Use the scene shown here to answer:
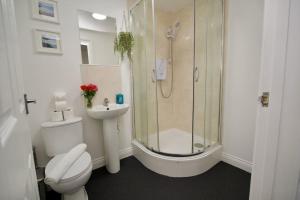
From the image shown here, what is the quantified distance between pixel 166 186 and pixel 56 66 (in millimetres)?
1818

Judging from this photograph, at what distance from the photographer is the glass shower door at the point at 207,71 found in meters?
1.98

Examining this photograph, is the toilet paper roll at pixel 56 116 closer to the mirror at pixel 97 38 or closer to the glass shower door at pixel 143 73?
the mirror at pixel 97 38

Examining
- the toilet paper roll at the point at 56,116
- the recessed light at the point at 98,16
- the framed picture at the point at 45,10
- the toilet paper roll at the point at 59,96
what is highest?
the recessed light at the point at 98,16

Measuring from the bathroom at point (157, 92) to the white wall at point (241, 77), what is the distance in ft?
0.04

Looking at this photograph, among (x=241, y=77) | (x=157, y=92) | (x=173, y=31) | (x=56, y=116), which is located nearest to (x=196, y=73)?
(x=241, y=77)

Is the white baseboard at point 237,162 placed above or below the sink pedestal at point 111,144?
below

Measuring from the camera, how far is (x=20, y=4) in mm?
1388

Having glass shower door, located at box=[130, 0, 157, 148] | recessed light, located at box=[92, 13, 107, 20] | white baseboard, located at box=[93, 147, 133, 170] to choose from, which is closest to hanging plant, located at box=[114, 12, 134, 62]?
glass shower door, located at box=[130, 0, 157, 148]

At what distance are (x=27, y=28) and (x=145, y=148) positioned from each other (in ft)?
6.26

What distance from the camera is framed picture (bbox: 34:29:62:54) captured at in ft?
4.85

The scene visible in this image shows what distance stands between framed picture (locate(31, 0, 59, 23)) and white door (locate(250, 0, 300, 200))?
1875mm

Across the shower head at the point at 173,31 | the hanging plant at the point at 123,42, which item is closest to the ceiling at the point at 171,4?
the shower head at the point at 173,31

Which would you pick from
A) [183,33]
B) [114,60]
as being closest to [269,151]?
[114,60]

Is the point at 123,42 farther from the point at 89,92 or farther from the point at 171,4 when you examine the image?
the point at 171,4
